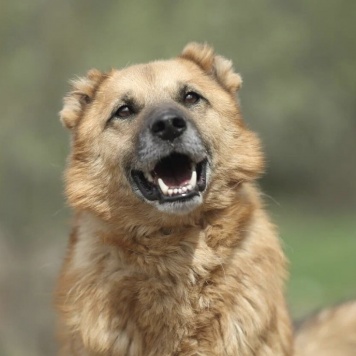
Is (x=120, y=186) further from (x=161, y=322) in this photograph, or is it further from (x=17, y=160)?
(x=17, y=160)

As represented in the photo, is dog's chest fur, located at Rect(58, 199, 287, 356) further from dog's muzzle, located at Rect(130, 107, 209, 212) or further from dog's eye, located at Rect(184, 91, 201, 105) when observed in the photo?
dog's eye, located at Rect(184, 91, 201, 105)

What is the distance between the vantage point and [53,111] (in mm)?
13141

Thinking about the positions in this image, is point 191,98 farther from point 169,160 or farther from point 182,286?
point 182,286

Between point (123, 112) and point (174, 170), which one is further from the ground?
point (123, 112)

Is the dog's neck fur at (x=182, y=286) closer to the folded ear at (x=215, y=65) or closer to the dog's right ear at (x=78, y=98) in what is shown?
the dog's right ear at (x=78, y=98)

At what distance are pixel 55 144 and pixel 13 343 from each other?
512 cm

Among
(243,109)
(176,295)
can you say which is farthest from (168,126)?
(243,109)

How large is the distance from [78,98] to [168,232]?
129cm

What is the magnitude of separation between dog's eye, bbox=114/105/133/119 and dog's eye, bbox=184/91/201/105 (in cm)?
40

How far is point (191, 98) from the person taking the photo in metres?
6.34

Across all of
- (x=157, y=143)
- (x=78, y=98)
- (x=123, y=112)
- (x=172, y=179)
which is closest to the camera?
→ (x=157, y=143)

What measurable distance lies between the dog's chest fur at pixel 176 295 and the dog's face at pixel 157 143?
0.26 metres

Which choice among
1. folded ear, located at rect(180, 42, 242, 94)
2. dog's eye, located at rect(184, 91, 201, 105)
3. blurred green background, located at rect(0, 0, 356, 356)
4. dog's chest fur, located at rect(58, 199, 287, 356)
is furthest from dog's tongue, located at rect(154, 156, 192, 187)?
blurred green background, located at rect(0, 0, 356, 356)

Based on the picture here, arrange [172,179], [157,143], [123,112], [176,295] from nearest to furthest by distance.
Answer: [176,295] → [157,143] → [172,179] → [123,112]
